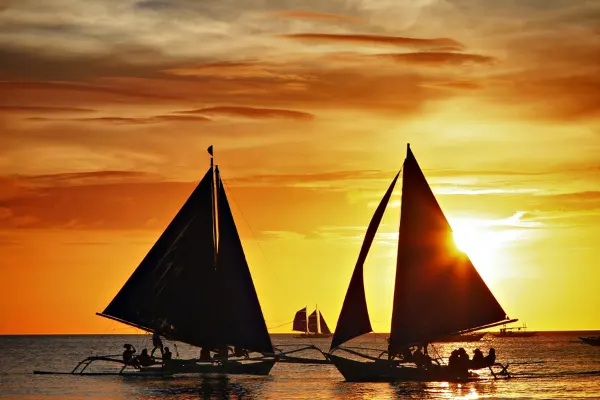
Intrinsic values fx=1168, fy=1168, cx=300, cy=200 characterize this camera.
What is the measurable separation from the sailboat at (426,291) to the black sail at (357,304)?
11.4 ft

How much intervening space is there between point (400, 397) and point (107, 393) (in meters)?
21.2

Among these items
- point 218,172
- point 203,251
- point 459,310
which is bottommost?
point 459,310

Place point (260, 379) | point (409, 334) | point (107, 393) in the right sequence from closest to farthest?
point (409, 334) < point (107, 393) < point (260, 379)

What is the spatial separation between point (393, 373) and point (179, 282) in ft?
60.6

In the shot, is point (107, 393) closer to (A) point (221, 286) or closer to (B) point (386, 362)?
(A) point (221, 286)

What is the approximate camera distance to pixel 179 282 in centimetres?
8438

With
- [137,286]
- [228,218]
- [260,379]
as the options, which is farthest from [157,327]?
[260,379]

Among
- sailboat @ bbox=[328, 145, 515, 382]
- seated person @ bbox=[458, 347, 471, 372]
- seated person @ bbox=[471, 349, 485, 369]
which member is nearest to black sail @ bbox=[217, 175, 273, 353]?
sailboat @ bbox=[328, 145, 515, 382]

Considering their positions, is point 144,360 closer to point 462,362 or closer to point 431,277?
point 431,277

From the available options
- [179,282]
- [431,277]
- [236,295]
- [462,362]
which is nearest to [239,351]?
[236,295]

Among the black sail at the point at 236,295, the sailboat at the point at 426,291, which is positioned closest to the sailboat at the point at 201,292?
the black sail at the point at 236,295

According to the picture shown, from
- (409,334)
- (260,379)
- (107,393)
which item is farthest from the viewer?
(260,379)

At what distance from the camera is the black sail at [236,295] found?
8212cm

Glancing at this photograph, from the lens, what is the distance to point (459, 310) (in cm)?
7606
